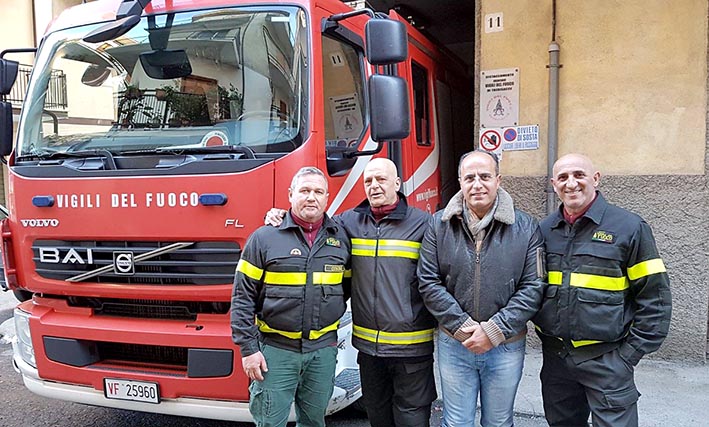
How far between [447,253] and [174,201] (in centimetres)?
139

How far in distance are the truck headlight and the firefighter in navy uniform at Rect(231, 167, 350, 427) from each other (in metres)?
1.51

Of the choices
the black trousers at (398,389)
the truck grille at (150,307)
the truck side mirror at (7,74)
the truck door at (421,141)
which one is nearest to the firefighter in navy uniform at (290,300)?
the black trousers at (398,389)

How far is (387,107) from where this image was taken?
114 inches

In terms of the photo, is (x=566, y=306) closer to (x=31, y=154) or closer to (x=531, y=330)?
(x=531, y=330)

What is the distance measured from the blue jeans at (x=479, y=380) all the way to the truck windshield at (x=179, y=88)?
1.29 meters

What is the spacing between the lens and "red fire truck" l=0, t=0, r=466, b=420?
2.82 m

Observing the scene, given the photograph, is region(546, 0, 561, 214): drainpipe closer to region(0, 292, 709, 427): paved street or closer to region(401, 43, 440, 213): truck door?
region(401, 43, 440, 213): truck door

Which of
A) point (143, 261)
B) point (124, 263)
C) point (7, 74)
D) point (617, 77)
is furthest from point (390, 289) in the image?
point (617, 77)

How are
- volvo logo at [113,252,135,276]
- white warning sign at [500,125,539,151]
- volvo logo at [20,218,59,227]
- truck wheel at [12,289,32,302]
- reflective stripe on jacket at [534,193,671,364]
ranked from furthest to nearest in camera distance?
white warning sign at [500,125,539,151] < truck wheel at [12,289,32,302] < volvo logo at [20,218,59,227] < volvo logo at [113,252,135,276] < reflective stripe on jacket at [534,193,671,364]

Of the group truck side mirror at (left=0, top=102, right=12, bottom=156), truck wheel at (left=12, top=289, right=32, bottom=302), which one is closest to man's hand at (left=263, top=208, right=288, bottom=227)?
truck wheel at (left=12, top=289, right=32, bottom=302)

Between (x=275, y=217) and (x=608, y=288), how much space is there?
57.2 inches

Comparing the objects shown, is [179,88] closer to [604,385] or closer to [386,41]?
[386,41]

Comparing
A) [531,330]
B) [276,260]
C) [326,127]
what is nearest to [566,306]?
[276,260]

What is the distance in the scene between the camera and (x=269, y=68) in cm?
300
